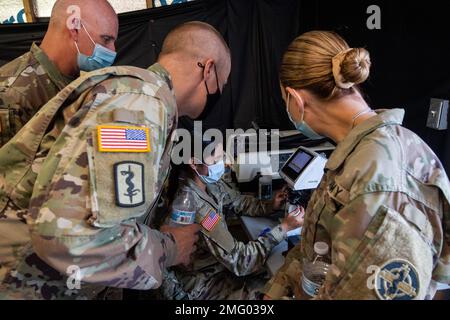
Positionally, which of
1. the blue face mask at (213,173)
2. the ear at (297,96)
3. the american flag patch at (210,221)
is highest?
the ear at (297,96)

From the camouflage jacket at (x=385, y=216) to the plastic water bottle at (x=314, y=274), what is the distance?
0.16 meters

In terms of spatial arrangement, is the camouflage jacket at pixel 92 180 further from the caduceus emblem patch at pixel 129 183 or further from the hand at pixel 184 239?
the hand at pixel 184 239

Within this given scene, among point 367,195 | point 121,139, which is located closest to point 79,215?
point 121,139

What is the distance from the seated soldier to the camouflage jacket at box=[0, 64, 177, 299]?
0.48 metres

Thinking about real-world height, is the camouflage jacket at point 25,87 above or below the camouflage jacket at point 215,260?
above

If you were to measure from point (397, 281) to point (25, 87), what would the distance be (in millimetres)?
1537

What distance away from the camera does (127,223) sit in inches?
34.7

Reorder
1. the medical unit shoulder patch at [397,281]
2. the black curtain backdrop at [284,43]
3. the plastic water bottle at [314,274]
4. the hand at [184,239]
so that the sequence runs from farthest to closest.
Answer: the black curtain backdrop at [284,43] < the hand at [184,239] < the plastic water bottle at [314,274] < the medical unit shoulder patch at [397,281]

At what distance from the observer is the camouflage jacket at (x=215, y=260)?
1.41 m

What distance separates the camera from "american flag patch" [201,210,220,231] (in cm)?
138

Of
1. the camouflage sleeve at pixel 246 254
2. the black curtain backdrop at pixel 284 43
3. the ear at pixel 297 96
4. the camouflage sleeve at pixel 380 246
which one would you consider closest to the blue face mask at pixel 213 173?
the camouflage sleeve at pixel 246 254

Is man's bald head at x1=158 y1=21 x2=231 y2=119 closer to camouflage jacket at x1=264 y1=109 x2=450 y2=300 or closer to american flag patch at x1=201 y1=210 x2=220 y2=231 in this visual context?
american flag patch at x1=201 y1=210 x2=220 y2=231

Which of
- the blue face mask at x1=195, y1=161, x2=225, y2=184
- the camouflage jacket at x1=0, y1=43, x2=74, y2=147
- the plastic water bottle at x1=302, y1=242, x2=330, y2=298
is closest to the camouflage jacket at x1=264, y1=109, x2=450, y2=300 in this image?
the plastic water bottle at x1=302, y1=242, x2=330, y2=298

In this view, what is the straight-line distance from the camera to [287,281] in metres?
1.17
